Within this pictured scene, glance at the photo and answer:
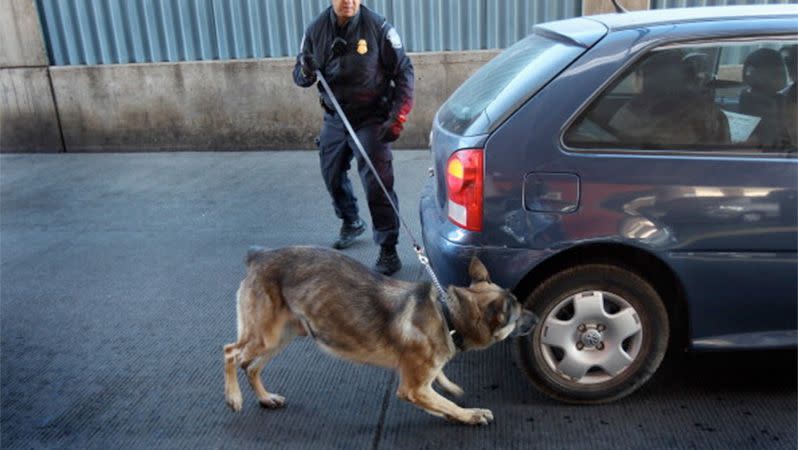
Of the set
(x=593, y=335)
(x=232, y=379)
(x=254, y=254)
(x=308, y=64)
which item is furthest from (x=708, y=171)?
(x=308, y=64)

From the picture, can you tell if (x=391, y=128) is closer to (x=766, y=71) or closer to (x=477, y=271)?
(x=477, y=271)

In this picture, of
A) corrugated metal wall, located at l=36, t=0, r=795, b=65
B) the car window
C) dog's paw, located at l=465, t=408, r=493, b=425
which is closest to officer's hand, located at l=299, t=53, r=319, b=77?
the car window

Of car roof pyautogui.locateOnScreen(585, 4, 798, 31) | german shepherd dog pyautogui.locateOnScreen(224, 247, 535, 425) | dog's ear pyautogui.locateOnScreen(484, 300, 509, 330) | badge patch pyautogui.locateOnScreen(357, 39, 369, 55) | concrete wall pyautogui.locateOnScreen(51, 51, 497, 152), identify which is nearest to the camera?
dog's ear pyautogui.locateOnScreen(484, 300, 509, 330)

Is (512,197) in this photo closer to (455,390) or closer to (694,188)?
(694,188)

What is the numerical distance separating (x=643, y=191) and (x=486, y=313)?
2.83 ft

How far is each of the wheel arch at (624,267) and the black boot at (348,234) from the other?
8.17 ft

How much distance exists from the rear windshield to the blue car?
15 mm

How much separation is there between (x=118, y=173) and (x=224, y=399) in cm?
528

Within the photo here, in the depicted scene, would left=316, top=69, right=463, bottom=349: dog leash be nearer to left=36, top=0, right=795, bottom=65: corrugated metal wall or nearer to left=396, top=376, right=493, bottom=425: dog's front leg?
left=396, top=376, right=493, bottom=425: dog's front leg

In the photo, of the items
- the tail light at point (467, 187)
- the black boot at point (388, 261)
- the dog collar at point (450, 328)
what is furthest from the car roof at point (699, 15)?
the black boot at point (388, 261)

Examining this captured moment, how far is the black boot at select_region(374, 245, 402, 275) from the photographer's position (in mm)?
4828

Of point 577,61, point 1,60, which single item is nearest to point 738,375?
point 577,61

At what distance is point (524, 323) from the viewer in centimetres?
284

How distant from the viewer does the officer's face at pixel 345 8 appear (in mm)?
4488
